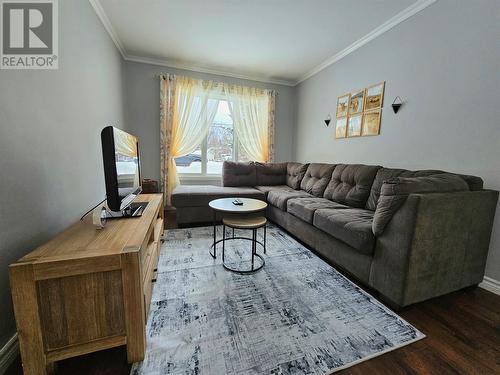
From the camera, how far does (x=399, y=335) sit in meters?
1.24

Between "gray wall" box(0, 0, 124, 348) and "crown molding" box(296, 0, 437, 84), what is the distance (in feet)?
10.2

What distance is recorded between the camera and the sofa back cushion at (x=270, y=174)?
12.6 feet

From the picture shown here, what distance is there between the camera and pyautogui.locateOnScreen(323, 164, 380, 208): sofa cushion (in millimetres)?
2395

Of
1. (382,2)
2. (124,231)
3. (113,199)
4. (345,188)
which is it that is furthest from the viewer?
(345,188)

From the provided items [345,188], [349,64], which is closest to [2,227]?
[345,188]

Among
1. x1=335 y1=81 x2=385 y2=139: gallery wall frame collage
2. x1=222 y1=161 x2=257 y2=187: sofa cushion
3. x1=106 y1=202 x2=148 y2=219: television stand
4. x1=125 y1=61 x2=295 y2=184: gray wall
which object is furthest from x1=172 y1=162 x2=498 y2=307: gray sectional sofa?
x1=125 y1=61 x2=295 y2=184: gray wall

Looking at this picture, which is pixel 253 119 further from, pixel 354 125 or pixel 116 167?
pixel 116 167

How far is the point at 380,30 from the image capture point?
2.57 metres

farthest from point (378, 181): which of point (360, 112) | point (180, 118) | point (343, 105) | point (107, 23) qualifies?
point (107, 23)

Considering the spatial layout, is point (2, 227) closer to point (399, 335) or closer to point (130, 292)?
point (130, 292)

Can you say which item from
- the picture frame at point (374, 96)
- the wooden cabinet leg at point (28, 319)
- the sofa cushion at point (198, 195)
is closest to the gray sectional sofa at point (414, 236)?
the picture frame at point (374, 96)

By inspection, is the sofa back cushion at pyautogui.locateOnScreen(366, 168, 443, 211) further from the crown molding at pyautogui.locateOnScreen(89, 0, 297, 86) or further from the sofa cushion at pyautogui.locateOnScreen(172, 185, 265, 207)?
the crown molding at pyautogui.locateOnScreen(89, 0, 297, 86)

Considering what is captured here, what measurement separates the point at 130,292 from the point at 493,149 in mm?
2676

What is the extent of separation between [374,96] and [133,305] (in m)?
3.20
